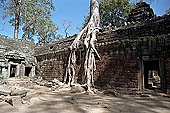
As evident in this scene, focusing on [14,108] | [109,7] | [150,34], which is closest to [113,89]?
[150,34]

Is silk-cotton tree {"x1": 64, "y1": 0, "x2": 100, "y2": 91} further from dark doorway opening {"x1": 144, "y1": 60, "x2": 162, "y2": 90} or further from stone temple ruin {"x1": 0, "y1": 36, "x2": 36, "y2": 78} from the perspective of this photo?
stone temple ruin {"x1": 0, "y1": 36, "x2": 36, "y2": 78}

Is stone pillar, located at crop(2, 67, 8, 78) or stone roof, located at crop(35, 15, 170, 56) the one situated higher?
stone roof, located at crop(35, 15, 170, 56)

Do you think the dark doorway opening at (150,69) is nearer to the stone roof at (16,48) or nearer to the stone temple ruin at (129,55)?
the stone temple ruin at (129,55)

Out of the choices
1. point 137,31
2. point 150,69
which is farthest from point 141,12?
point 137,31

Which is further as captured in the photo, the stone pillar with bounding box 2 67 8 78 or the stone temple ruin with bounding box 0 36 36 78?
the stone temple ruin with bounding box 0 36 36 78

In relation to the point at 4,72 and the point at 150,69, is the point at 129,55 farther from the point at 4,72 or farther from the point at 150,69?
the point at 4,72

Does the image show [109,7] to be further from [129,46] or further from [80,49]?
[129,46]

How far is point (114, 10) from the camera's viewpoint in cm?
2012

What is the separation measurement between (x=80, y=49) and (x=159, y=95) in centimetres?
486

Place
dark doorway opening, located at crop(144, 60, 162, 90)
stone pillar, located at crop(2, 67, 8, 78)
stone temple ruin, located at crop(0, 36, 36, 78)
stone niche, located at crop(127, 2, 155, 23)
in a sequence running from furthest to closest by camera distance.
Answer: stone temple ruin, located at crop(0, 36, 36, 78)
stone pillar, located at crop(2, 67, 8, 78)
stone niche, located at crop(127, 2, 155, 23)
dark doorway opening, located at crop(144, 60, 162, 90)

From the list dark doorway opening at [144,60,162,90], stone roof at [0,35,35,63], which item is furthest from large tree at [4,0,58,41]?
dark doorway opening at [144,60,162,90]

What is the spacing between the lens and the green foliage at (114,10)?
1925cm

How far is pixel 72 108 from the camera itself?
3.86 metres

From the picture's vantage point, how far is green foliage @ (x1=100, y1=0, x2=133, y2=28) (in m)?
19.2
